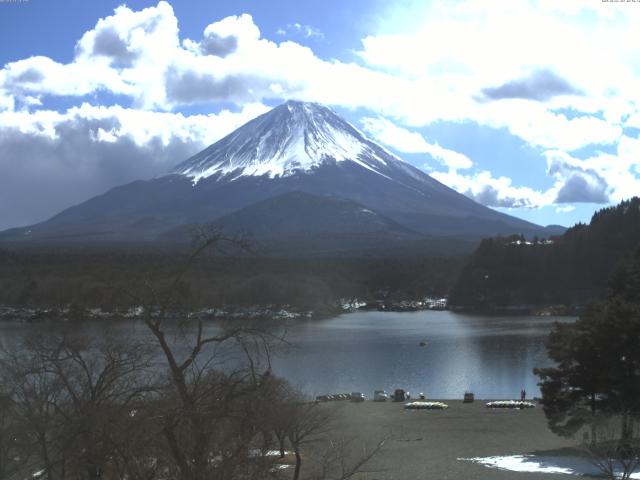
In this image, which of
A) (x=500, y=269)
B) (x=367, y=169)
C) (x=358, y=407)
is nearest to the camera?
(x=358, y=407)

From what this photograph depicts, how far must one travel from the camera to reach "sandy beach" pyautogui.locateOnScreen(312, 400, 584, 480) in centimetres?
1551

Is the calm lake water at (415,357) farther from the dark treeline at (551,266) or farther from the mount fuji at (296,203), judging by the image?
the mount fuji at (296,203)

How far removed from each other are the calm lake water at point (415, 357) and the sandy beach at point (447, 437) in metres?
3.08

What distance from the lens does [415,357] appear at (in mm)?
40750

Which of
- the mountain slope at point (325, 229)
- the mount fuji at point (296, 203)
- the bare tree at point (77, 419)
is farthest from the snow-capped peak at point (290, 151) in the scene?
the bare tree at point (77, 419)

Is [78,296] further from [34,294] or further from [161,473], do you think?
[161,473]

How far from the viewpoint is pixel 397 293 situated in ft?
316

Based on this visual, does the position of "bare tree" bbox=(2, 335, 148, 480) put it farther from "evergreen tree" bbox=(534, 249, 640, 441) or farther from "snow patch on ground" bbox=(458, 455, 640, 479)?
"evergreen tree" bbox=(534, 249, 640, 441)

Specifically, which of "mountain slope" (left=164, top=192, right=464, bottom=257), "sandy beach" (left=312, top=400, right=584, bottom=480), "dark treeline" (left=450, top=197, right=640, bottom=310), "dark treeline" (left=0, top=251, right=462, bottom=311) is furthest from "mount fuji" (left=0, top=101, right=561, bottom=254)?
"sandy beach" (left=312, top=400, right=584, bottom=480)

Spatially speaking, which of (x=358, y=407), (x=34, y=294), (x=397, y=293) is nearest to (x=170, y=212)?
(x=397, y=293)

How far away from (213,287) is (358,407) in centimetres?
3493

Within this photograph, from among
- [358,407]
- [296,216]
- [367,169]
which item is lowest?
[358,407]

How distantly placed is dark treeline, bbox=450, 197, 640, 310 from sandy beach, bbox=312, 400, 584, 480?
183 ft

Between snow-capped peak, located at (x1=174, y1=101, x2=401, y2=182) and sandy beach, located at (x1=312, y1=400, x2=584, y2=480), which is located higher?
snow-capped peak, located at (x1=174, y1=101, x2=401, y2=182)
